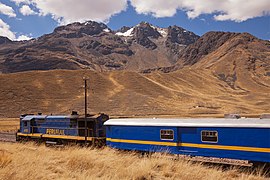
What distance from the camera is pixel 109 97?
8000 cm

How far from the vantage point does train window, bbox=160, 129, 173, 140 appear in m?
15.2

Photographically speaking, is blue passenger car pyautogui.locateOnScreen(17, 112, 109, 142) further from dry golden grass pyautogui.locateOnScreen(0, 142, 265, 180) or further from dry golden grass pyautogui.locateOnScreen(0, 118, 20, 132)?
dry golden grass pyautogui.locateOnScreen(0, 118, 20, 132)

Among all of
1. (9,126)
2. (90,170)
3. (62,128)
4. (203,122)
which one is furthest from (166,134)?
(9,126)

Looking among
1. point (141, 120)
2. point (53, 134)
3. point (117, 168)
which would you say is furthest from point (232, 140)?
point (53, 134)

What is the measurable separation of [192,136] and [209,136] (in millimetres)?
869

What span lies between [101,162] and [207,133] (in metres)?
6.53

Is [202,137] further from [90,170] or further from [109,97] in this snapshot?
[109,97]

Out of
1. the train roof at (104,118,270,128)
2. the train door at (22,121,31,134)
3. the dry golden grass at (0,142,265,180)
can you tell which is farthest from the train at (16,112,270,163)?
the train door at (22,121,31,134)

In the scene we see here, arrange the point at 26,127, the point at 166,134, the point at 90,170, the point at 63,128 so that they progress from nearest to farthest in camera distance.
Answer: the point at 90,170 < the point at 166,134 < the point at 63,128 < the point at 26,127

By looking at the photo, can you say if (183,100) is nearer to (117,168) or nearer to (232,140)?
(232,140)

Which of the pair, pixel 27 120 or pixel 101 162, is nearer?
pixel 101 162

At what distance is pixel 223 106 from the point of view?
79062 mm

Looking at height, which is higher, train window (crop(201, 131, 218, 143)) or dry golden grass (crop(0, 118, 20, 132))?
train window (crop(201, 131, 218, 143))

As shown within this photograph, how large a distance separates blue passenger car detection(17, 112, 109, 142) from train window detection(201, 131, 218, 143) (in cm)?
965
